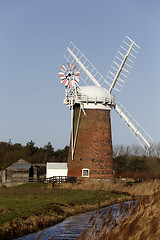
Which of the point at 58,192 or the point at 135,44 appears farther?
the point at 135,44

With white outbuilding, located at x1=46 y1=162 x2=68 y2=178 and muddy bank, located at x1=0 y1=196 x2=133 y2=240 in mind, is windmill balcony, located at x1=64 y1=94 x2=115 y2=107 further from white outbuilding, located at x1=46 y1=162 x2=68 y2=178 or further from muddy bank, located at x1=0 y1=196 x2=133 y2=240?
muddy bank, located at x1=0 y1=196 x2=133 y2=240

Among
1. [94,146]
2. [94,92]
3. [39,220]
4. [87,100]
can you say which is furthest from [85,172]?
[39,220]

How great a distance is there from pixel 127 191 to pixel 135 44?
15.9 meters

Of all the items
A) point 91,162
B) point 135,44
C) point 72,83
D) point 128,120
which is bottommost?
point 91,162

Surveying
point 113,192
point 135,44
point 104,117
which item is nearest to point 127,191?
point 113,192

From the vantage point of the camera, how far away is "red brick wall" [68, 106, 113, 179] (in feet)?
111

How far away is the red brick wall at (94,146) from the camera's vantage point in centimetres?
3378

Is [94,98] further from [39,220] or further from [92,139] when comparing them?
[39,220]

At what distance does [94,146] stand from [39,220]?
20.0 meters

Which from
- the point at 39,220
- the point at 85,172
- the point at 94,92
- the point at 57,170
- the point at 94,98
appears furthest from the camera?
the point at 57,170

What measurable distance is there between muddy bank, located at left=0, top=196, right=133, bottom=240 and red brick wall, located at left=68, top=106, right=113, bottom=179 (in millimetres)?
14267

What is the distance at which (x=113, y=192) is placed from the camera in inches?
1088

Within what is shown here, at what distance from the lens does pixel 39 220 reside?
1401 cm

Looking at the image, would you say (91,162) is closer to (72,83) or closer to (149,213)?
(72,83)
